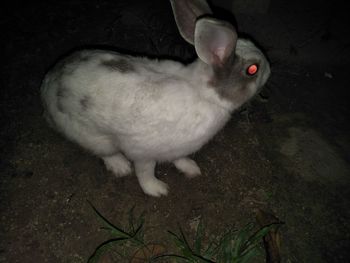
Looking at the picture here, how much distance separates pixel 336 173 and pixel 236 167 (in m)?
0.97

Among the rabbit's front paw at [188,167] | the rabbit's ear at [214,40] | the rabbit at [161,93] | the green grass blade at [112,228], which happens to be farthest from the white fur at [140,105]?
the green grass blade at [112,228]

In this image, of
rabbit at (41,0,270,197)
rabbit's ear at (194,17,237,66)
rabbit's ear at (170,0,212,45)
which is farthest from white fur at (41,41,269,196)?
rabbit's ear at (170,0,212,45)

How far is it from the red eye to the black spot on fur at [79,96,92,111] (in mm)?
1216

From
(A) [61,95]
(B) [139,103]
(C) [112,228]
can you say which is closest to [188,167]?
(C) [112,228]

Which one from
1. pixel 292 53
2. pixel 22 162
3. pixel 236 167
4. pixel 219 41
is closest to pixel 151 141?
pixel 219 41

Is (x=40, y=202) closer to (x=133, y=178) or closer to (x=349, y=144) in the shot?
(x=133, y=178)

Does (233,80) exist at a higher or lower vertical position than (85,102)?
higher

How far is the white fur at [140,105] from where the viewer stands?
2453mm

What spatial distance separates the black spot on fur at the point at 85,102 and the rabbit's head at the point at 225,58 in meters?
0.89

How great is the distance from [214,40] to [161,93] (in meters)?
0.55

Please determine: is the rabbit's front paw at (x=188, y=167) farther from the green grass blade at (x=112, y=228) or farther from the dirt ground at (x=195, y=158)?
the green grass blade at (x=112, y=228)

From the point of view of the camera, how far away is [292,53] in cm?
443

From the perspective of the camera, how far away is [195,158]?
11.1ft

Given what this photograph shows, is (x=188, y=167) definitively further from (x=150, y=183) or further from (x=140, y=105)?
(x=140, y=105)
